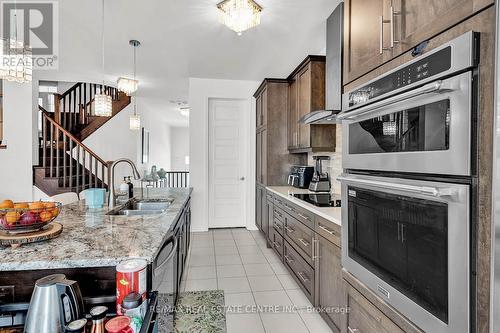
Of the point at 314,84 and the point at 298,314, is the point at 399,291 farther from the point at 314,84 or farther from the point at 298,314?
the point at 314,84

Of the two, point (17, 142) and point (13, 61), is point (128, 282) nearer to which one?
point (13, 61)

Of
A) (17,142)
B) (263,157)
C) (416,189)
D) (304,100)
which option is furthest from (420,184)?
(17,142)

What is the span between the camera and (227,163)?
514 cm

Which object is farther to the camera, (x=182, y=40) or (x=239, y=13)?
(x=182, y=40)

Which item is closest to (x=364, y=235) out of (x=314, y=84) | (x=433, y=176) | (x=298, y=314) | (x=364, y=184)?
(x=364, y=184)

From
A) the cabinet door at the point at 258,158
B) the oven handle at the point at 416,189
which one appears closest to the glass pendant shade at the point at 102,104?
the cabinet door at the point at 258,158

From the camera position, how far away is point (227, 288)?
2.77 meters

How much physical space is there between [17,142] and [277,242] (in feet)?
13.1

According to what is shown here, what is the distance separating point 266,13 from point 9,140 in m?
4.05

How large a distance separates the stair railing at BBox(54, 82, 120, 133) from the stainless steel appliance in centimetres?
459

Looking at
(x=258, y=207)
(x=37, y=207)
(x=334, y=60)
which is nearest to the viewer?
(x=37, y=207)

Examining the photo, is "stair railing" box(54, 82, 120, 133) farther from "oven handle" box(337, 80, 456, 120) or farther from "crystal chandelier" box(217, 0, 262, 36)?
"oven handle" box(337, 80, 456, 120)

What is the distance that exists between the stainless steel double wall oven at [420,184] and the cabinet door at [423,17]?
0.09m

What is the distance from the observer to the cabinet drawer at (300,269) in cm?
234
